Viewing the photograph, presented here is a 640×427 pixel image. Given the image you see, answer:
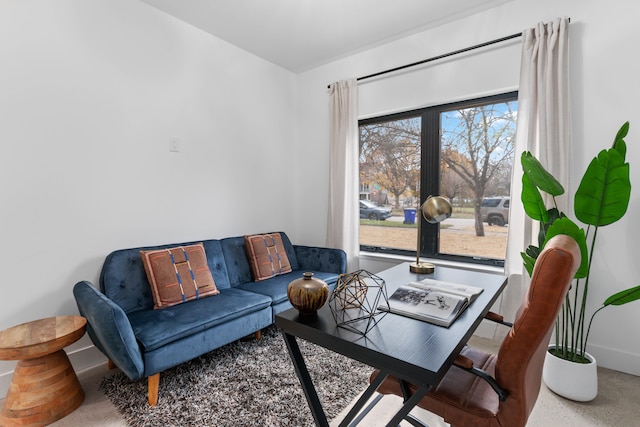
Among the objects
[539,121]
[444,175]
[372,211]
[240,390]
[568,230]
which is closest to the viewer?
[568,230]

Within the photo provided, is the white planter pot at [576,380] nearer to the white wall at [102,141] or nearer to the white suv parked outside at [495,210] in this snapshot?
the white suv parked outside at [495,210]

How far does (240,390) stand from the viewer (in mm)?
1934

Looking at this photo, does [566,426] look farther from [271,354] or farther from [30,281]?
[30,281]

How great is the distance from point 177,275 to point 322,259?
1.47 metres

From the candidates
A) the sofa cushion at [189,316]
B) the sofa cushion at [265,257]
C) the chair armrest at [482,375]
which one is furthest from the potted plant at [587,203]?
the sofa cushion at [265,257]

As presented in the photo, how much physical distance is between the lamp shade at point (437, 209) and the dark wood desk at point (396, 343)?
1.95ft

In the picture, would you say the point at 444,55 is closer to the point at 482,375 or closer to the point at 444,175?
the point at 444,175

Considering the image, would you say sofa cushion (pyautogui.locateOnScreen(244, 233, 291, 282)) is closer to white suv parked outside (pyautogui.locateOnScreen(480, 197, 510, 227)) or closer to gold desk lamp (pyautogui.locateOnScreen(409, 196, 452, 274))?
gold desk lamp (pyautogui.locateOnScreen(409, 196, 452, 274))

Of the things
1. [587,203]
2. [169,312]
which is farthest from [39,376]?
[587,203]

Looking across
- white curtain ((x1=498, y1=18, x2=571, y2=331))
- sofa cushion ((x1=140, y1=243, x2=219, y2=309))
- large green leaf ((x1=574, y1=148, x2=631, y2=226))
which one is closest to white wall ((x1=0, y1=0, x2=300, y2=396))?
sofa cushion ((x1=140, y1=243, x2=219, y2=309))

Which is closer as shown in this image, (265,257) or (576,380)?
(576,380)

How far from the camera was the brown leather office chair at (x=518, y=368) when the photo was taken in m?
0.92

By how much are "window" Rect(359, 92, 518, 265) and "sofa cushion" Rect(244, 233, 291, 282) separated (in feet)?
3.25

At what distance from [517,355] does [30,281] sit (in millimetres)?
2744
